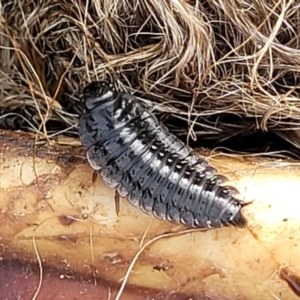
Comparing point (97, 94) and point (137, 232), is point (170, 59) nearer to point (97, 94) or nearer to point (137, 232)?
point (97, 94)

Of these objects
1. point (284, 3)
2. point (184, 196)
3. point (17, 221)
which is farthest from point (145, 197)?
point (284, 3)

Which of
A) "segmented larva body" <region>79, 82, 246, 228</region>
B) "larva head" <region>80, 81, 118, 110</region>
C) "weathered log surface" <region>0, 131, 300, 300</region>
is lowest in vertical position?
"weathered log surface" <region>0, 131, 300, 300</region>

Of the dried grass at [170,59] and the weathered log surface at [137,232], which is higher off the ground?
the dried grass at [170,59]

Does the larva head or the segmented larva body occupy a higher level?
the larva head

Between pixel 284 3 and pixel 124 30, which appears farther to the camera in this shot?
pixel 124 30

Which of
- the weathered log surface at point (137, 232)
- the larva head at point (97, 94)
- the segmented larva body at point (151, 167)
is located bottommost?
the weathered log surface at point (137, 232)

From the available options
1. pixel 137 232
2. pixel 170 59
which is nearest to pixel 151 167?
pixel 137 232

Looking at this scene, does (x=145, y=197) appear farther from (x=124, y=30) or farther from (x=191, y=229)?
(x=124, y=30)
